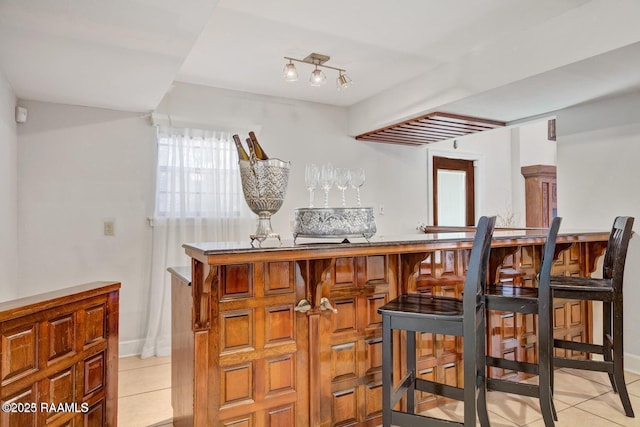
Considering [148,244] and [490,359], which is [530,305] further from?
[148,244]

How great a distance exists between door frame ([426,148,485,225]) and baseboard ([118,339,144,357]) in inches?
142

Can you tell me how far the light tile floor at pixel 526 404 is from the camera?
214 centimetres

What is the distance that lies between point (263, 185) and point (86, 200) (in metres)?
2.31

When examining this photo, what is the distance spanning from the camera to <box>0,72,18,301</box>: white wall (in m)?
2.54

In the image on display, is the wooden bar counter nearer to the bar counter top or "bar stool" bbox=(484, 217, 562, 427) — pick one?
the bar counter top

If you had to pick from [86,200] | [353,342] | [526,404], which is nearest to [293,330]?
[353,342]

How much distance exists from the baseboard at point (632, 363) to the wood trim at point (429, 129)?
2.21 meters

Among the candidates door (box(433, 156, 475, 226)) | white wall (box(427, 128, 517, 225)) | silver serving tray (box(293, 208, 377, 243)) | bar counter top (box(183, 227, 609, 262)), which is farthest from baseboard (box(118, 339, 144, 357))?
white wall (box(427, 128, 517, 225))

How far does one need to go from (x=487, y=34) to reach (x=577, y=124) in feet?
4.07

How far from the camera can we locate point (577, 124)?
330cm

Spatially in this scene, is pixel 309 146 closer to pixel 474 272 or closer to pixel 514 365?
pixel 514 365

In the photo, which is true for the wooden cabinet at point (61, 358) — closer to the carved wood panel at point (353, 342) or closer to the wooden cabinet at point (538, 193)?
the carved wood panel at point (353, 342)

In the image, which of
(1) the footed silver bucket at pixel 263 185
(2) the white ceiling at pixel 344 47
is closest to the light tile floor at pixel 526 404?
(1) the footed silver bucket at pixel 263 185

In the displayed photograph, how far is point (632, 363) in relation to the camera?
288 centimetres
